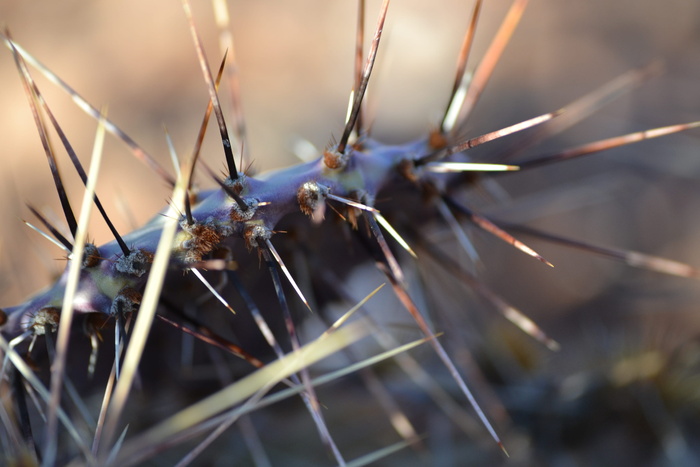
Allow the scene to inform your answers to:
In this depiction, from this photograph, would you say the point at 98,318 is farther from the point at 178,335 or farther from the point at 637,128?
the point at 637,128

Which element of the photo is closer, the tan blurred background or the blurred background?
the blurred background

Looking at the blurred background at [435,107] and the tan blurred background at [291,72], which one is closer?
the blurred background at [435,107]

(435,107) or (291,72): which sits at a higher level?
(291,72)

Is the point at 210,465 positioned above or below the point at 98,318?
below

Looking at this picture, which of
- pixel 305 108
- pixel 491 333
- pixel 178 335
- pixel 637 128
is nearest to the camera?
pixel 178 335

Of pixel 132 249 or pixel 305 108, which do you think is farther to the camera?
pixel 305 108

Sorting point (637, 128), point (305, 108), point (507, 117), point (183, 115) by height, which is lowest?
point (637, 128)

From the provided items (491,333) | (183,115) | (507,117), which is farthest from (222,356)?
(507,117)

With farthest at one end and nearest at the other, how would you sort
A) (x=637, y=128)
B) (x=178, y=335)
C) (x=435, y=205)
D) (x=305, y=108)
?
(x=305, y=108) < (x=637, y=128) < (x=178, y=335) < (x=435, y=205)
